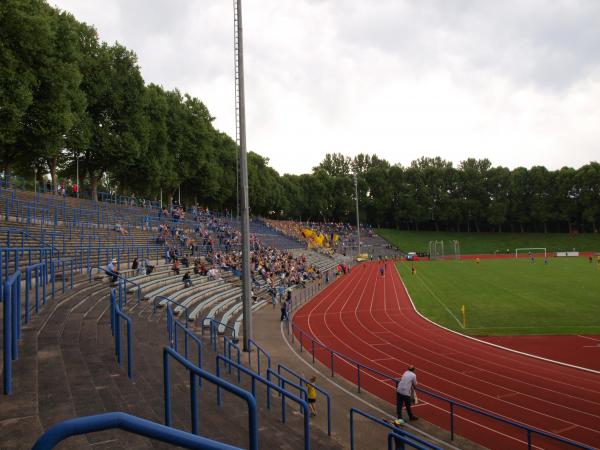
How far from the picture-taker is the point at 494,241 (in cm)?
9650

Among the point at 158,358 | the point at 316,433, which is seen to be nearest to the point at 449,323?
the point at 316,433

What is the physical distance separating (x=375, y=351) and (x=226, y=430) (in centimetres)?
1287

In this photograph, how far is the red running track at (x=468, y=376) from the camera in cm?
1126

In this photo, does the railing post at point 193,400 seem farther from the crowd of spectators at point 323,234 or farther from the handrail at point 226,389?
the crowd of spectators at point 323,234

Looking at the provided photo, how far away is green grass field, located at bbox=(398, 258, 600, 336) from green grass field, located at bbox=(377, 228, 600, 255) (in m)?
47.2

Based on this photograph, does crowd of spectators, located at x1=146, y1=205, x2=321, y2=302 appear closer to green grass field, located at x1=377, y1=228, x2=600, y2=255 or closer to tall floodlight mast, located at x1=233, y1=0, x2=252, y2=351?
tall floodlight mast, located at x1=233, y1=0, x2=252, y2=351

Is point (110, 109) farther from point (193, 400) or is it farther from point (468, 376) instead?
point (193, 400)

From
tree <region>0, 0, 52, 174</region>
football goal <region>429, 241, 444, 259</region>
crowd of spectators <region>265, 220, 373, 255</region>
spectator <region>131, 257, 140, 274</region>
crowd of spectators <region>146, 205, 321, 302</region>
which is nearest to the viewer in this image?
spectator <region>131, 257, 140, 274</region>

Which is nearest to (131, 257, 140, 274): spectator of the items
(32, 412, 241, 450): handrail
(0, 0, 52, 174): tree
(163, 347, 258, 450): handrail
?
(0, 0, 52, 174): tree

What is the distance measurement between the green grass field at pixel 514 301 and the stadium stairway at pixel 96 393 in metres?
16.6

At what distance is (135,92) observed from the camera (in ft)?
130

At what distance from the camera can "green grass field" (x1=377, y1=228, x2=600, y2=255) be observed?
88.9 meters

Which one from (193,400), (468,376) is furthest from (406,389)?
(193,400)

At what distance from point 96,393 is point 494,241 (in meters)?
102
